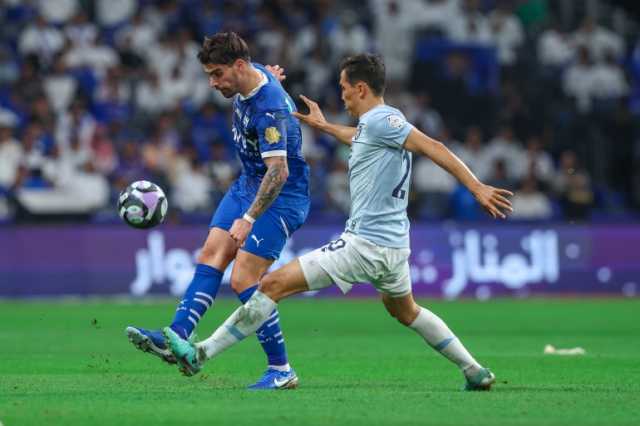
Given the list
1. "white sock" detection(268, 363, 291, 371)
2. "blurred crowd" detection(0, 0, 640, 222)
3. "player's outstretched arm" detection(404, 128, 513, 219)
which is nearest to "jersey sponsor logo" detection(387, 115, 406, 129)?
"player's outstretched arm" detection(404, 128, 513, 219)

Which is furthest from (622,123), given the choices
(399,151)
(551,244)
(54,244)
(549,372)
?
(399,151)

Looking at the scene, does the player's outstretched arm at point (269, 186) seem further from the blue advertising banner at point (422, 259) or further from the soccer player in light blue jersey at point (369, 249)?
the blue advertising banner at point (422, 259)

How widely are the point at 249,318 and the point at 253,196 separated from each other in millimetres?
1131

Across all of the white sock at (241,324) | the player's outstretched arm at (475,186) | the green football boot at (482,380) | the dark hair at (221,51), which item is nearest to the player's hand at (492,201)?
the player's outstretched arm at (475,186)

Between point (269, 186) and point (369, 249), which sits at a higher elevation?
point (269, 186)

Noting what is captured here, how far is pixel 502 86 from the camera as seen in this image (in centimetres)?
2619

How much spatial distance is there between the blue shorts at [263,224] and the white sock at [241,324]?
0.63 m

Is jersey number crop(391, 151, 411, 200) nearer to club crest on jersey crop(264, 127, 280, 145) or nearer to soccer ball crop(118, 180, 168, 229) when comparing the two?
club crest on jersey crop(264, 127, 280, 145)

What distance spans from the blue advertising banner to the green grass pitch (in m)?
1.52

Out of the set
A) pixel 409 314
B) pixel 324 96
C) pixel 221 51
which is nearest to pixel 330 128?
pixel 221 51

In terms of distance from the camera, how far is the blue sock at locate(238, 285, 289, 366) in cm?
999

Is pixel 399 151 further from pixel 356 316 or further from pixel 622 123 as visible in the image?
pixel 622 123

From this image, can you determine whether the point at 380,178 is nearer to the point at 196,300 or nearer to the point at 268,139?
the point at 268,139

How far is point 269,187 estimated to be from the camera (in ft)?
32.0
